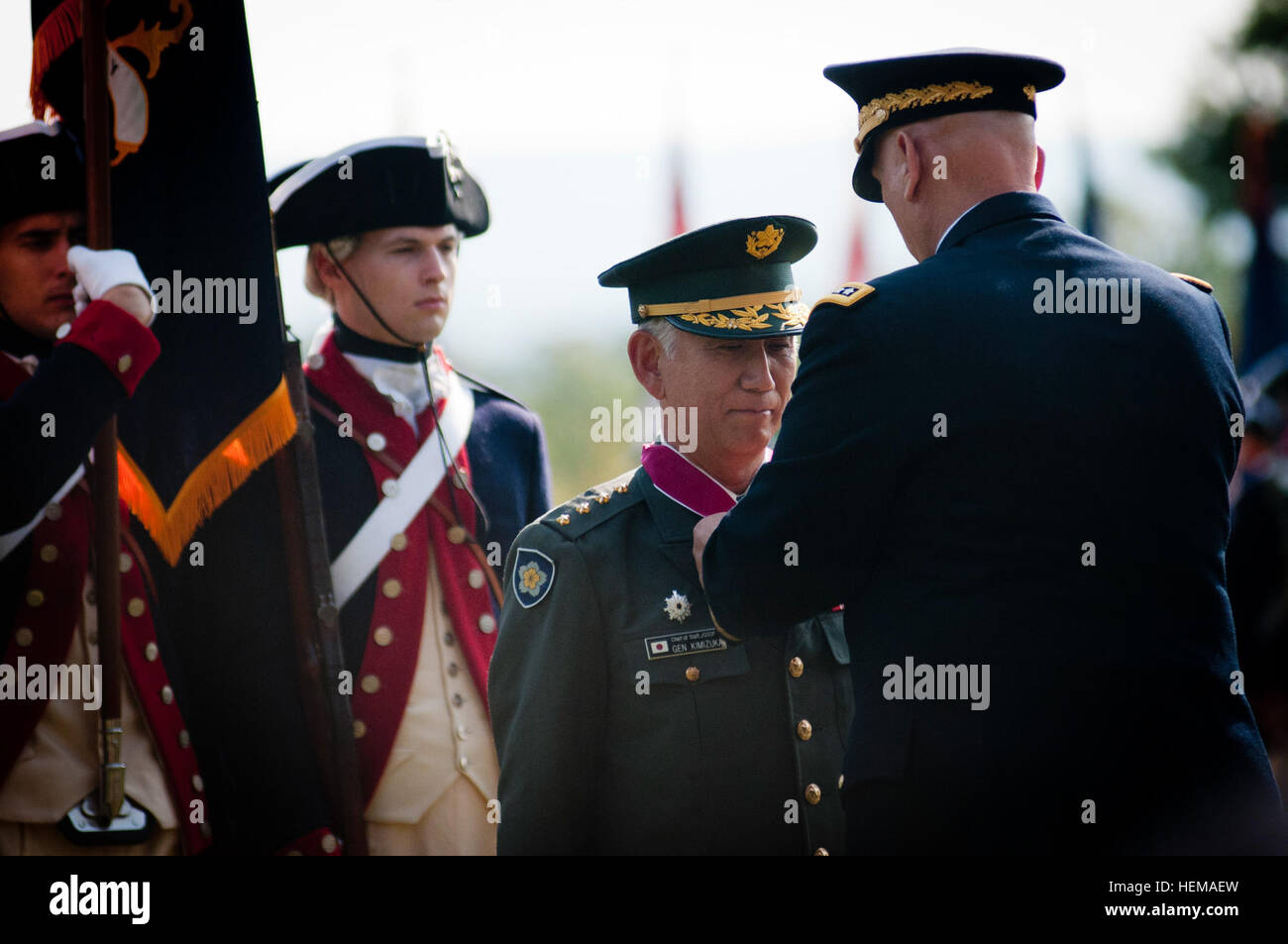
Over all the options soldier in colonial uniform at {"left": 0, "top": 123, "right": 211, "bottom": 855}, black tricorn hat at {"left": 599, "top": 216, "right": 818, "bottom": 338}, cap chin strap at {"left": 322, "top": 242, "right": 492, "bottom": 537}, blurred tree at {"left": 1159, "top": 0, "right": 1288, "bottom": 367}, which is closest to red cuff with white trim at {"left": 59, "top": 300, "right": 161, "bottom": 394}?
soldier in colonial uniform at {"left": 0, "top": 123, "right": 211, "bottom": 855}

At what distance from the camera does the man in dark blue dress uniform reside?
107 inches

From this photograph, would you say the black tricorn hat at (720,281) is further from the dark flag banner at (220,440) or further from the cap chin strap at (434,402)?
the dark flag banner at (220,440)

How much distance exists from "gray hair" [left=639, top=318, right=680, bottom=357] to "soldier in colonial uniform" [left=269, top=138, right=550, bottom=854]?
951 millimetres

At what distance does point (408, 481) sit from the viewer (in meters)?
4.07

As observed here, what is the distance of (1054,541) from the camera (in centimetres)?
271

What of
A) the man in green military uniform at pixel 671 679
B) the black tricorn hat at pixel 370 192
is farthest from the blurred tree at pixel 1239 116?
the man in green military uniform at pixel 671 679

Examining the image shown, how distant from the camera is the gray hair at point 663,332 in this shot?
132 inches

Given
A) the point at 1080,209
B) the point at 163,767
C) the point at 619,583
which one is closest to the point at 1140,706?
the point at 619,583

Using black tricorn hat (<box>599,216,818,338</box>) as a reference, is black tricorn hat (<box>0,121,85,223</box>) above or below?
above

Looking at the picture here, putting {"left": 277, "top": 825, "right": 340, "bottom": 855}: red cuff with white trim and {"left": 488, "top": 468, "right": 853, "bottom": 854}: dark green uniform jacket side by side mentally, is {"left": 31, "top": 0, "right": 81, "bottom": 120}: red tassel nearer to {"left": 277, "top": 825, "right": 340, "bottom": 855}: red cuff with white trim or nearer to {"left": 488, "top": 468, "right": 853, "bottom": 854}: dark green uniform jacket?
{"left": 488, "top": 468, "right": 853, "bottom": 854}: dark green uniform jacket

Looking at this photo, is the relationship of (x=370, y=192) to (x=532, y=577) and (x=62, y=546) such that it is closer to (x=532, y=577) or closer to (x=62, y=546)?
(x=62, y=546)

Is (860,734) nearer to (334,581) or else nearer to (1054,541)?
(1054,541)

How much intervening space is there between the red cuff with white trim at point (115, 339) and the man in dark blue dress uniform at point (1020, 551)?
4.95 ft

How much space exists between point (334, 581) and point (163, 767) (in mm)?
689
